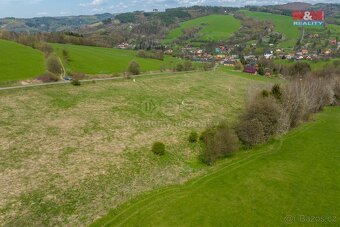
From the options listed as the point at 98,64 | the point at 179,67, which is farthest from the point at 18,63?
the point at 179,67

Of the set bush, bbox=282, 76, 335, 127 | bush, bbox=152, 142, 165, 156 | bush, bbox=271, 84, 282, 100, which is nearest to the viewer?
bush, bbox=152, 142, 165, 156

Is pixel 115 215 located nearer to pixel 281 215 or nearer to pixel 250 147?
pixel 281 215

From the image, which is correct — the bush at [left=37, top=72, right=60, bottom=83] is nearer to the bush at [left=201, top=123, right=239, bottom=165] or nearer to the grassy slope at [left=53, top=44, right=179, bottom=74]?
the grassy slope at [left=53, top=44, right=179, bottom=74]

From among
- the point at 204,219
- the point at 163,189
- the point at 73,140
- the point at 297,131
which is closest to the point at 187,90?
the point at 297,131

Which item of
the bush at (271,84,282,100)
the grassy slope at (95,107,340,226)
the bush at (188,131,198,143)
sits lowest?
the grassy slope at (95,107,340,226)

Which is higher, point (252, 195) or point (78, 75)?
point (78, 75)

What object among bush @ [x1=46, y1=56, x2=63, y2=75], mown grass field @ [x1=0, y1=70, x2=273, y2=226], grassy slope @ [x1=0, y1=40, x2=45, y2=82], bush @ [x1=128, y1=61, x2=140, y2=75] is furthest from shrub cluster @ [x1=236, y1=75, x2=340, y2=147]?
grassy slope @ [x1=0, y1=40, x2=45, y2=82]

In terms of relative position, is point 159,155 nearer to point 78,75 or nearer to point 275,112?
point 275,112
